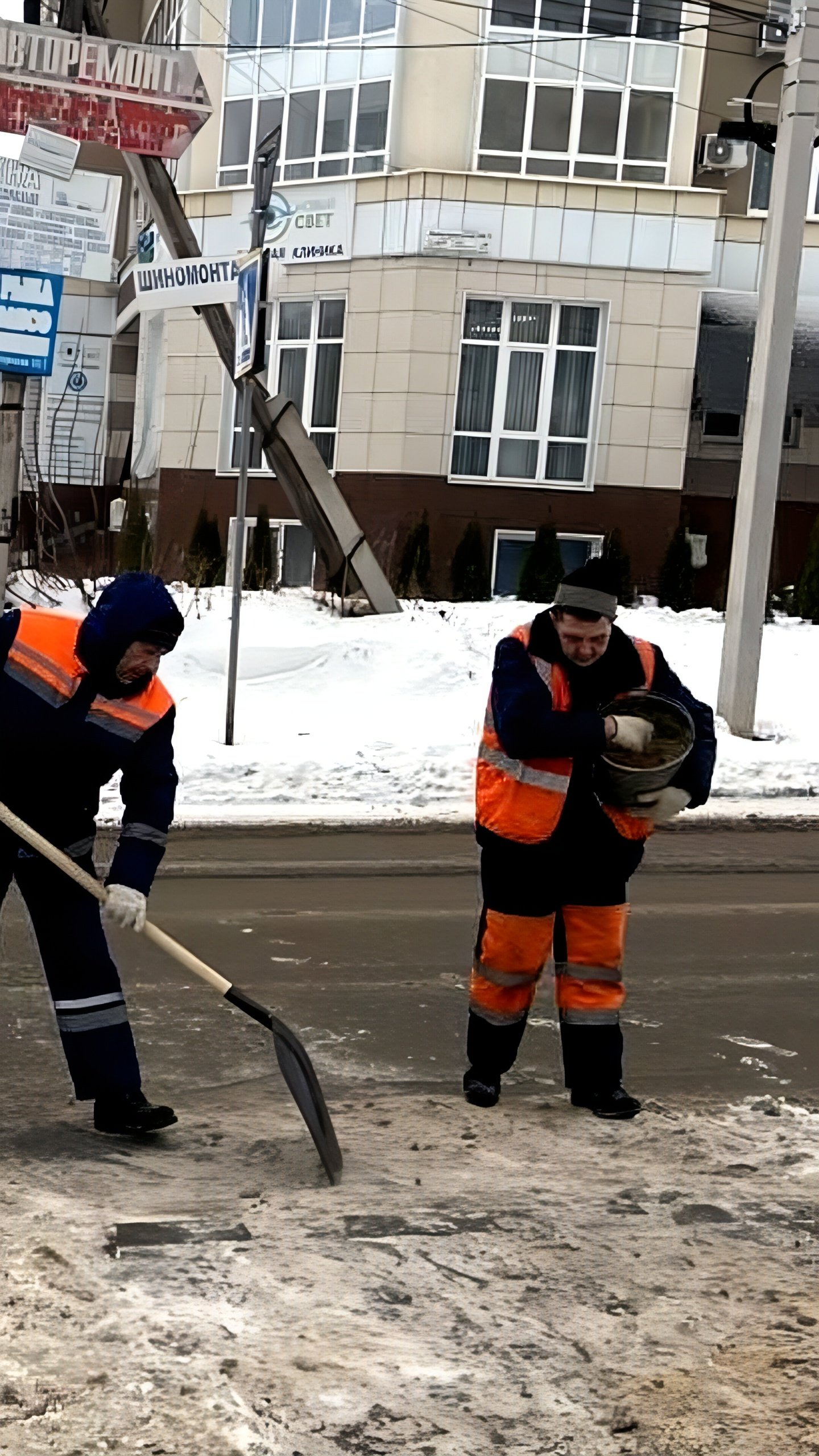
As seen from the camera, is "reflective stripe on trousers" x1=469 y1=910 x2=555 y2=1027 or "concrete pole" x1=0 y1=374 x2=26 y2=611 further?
"concrete pole" x1=0 y1=374 x2=26 y2=611

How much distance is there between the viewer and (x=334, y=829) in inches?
415

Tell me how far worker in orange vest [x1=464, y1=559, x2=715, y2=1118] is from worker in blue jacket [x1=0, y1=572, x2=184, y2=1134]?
0.94 metres

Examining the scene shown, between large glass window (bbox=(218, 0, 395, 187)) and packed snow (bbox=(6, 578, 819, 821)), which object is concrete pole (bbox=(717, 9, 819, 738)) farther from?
large glass window (bbox=(218, 0, 395, 187))

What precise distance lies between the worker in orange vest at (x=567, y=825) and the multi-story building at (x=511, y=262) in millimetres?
18403

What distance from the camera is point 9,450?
12.3 metres

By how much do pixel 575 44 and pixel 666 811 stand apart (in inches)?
794

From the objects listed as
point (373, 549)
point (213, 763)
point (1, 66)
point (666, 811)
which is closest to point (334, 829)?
point (213, 763)

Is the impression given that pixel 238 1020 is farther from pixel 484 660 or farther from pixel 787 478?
pixel 787 478

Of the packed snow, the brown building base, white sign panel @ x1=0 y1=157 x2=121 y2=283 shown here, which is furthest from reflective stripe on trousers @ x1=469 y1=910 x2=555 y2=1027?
the brown building base

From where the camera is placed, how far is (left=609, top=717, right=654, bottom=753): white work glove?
512 centimetres

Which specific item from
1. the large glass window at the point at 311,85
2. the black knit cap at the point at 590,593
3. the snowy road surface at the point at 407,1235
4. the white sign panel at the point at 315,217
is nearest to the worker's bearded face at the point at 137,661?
the black knit cap at the point at 590,593

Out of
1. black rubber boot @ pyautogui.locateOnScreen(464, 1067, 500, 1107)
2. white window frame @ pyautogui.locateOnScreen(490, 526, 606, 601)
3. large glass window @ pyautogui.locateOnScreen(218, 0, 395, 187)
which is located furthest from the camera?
white window frame @ pyautogui.locateOnScreen(490, 526, 606, 601)

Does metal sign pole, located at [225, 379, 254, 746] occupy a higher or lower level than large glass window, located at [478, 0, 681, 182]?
lower

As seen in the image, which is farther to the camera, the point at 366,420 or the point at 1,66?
the point at 366,420
